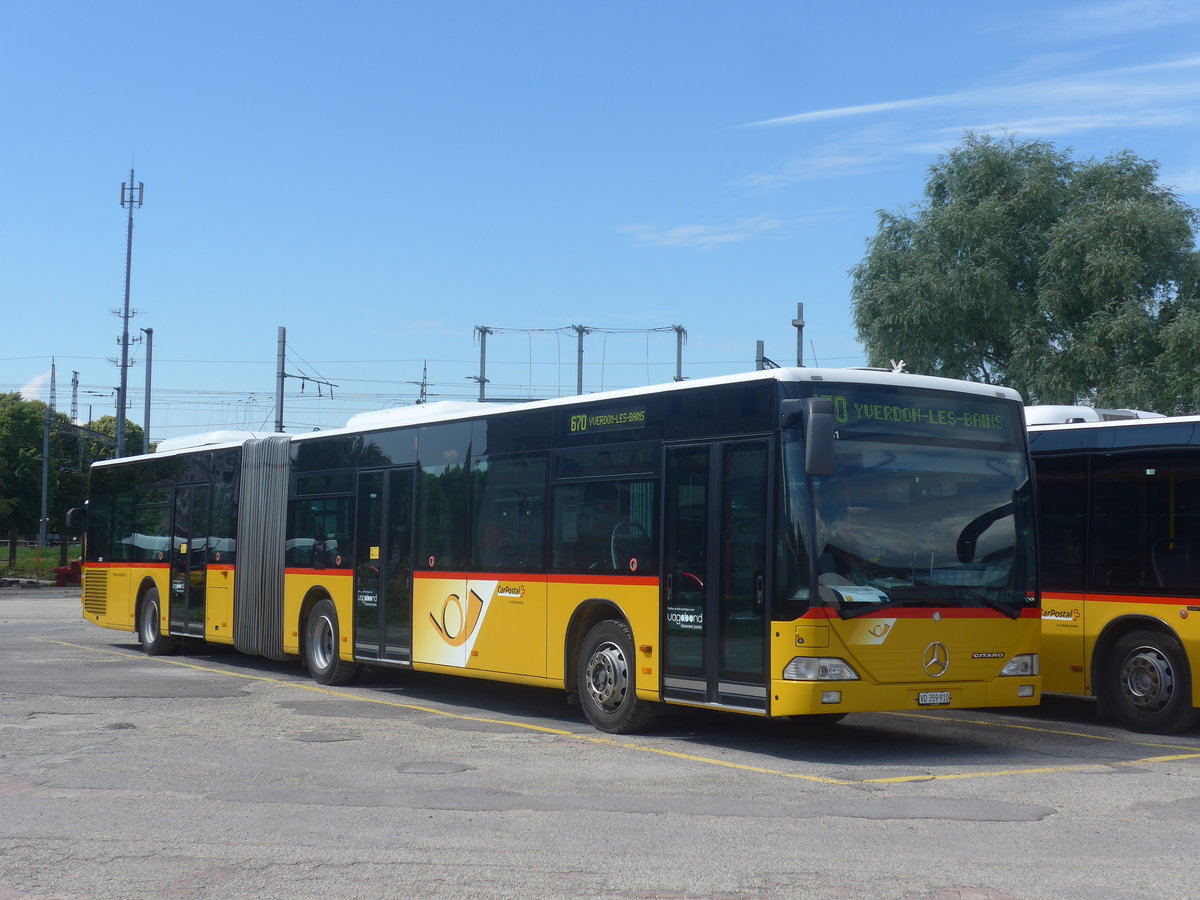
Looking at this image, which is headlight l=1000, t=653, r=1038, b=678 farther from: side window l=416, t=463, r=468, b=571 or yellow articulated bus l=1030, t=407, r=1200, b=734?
side window l=416, t=463, r=468, b=571

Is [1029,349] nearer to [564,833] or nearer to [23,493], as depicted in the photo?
[564,833]

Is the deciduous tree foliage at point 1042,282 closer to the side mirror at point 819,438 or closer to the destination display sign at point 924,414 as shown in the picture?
the destination display sign at point 924,414

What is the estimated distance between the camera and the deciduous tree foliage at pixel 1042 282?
34.2 metres

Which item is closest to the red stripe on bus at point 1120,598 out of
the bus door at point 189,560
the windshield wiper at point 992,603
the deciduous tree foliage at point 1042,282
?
the windshield wiper at point 992,603

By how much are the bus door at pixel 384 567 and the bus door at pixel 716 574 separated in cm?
484

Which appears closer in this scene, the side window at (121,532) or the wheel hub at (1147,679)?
the wheel hub at (1147,679)

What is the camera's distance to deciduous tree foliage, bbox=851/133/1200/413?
34.2 meters

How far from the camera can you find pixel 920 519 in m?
11.4

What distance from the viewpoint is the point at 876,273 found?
3938 centimetres

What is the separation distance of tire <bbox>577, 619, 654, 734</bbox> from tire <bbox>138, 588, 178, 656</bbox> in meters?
11.6

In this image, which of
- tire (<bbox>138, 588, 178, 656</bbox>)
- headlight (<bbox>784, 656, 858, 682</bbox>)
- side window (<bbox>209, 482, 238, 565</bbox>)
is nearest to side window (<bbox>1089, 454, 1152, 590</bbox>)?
headlight (<bbox>784, 656, 858, 682</bbox>)

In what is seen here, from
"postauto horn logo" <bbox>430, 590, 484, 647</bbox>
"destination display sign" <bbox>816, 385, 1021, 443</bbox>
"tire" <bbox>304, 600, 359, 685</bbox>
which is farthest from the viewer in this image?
"tire" <bbox>304, 600, 359, 685</bbox>

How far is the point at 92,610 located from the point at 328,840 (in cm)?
1892

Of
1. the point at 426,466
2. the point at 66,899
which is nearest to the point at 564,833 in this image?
the point at 66,899
